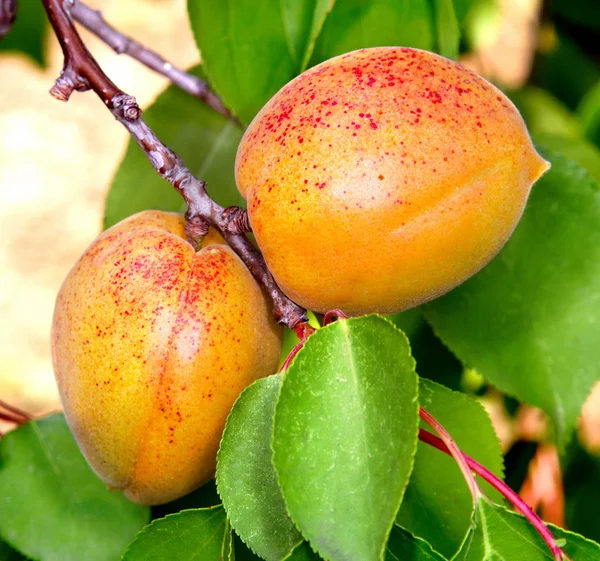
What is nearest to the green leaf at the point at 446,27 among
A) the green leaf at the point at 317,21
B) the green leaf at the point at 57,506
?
the green leaf at the point at 317,21

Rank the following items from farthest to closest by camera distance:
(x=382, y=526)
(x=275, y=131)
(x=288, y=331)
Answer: (x=288, y=331), (x=275, y=131), (x=382, y=526)

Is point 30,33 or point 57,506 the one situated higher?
point 30,33

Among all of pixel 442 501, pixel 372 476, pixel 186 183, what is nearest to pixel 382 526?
pixel 372 476

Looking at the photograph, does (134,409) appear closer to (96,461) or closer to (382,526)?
(96,461)

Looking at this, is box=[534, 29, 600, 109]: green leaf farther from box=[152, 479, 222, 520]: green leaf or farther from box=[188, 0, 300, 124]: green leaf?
box=[152, 479, 222, 520]: green leaf

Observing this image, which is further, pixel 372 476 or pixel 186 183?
pixel 186 183

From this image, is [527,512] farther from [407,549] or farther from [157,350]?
[157,350]

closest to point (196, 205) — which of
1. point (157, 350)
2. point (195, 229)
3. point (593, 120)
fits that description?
point (195, 229)

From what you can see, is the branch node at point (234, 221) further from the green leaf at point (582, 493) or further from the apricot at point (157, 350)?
the green leaf at point (582, 493)

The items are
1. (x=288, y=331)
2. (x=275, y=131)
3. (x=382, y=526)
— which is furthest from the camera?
(x=288, y=331)
